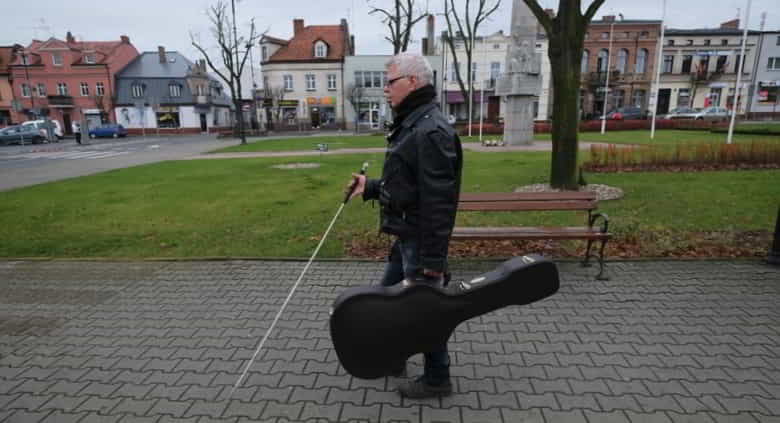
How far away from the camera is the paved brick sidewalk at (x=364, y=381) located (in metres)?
2.97

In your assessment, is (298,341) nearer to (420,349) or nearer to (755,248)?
(420,349)

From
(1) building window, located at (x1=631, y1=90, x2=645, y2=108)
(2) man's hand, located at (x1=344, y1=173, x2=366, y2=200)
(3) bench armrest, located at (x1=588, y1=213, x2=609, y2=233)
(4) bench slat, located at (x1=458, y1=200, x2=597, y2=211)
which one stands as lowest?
(3) bench armrest, located at (x1=588, y1=213, x2=609, y2=233)

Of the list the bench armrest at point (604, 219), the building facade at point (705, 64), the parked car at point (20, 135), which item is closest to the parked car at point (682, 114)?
the building facade at point (705, 64)

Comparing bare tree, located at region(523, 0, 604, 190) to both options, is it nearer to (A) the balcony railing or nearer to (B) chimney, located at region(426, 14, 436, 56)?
(B) chimney, located at region(426, 14, 436, 56)

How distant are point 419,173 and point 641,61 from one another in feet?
191

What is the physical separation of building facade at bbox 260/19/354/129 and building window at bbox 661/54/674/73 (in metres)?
35.4

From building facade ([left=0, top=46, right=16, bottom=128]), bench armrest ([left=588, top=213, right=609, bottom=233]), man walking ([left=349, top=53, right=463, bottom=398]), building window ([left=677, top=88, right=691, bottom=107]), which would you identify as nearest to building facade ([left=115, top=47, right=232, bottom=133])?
building facade ([left=0, top=46, right=16, bottom=128])

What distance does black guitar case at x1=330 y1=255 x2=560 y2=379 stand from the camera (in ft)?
8.60

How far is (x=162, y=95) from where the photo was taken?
179 feet

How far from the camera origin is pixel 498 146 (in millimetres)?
22422

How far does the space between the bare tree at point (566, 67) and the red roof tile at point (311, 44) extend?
1872 inches

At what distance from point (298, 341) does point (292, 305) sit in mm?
772

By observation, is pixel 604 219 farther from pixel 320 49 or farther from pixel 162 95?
pixel 162 95

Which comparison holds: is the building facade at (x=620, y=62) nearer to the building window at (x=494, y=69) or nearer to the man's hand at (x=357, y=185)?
the building window at (x=494, y=69)
